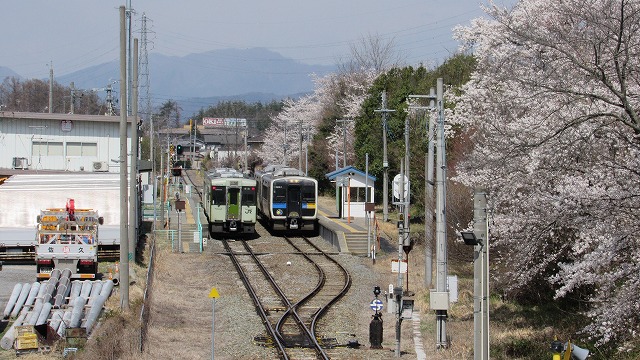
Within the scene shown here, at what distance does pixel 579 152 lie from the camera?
12.5m

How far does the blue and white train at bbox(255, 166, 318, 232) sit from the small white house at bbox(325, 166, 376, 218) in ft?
10.9

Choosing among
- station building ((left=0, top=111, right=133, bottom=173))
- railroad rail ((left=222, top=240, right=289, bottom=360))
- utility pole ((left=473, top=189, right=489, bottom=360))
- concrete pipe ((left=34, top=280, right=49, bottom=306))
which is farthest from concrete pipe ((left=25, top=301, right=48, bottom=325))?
station building ((left=0, top=111, right=133, bottom=173))

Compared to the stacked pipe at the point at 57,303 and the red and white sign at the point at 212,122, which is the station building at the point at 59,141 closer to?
the stacked pipe at the point at 57,303

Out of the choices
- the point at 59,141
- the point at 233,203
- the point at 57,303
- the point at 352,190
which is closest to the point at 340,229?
the point at 233,203

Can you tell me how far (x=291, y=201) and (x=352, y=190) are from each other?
7.62 m

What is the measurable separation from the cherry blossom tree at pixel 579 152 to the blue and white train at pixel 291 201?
20.3 m

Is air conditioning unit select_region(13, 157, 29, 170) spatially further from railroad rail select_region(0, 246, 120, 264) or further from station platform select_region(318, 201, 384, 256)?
station platform select_region(318, 201, 384, 256)

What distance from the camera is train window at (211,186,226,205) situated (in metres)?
34.8

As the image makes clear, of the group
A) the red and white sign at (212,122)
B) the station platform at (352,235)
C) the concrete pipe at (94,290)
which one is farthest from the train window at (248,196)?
the red and white sign at (212,122)

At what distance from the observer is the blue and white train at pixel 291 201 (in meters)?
35.7

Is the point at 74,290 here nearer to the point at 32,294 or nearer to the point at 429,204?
the point at 32,294

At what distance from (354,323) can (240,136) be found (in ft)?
356

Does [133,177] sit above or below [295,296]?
above

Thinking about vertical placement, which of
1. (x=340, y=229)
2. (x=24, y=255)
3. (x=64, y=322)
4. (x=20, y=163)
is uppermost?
(x=20, y=163)
